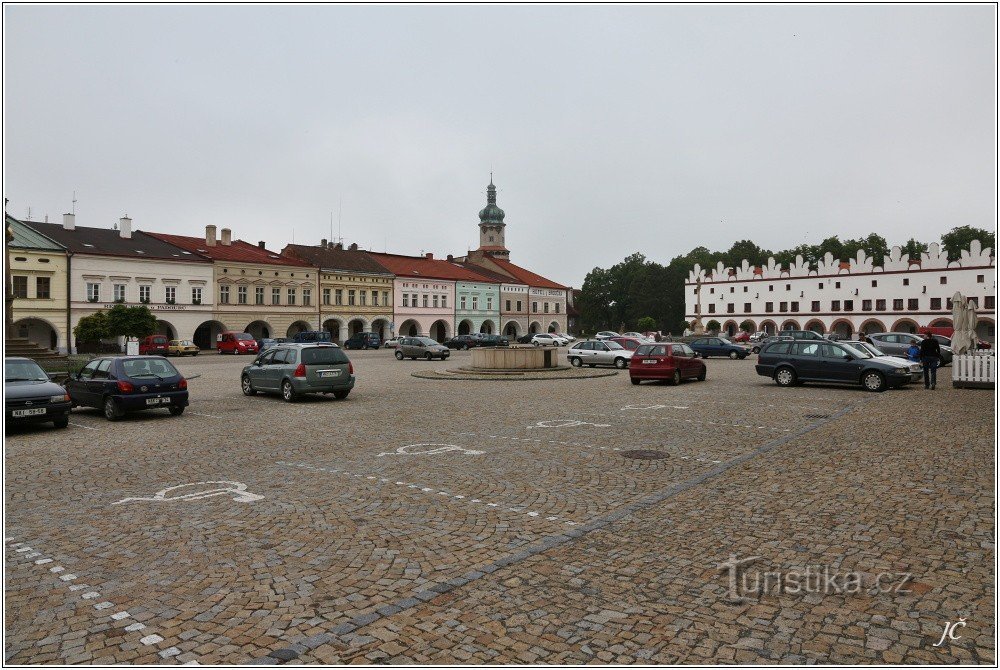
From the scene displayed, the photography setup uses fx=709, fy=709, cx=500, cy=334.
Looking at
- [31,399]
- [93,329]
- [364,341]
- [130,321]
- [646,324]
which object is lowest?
[31,399]

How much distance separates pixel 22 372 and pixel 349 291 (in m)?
56.8

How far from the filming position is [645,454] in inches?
428

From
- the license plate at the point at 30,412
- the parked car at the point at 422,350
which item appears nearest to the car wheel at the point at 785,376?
the license plate at the point at 30,412

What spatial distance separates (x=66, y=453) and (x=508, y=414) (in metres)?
8.58

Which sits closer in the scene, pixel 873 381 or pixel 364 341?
pixel 873 381

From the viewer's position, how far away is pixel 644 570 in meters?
5.69

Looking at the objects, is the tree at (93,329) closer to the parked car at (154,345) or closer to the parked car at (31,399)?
the parked car at (154,345)

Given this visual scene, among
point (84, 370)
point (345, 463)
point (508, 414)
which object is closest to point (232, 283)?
point (84, 370)

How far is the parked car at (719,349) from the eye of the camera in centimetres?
4297

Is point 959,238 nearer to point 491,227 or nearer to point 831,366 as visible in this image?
point 491,227

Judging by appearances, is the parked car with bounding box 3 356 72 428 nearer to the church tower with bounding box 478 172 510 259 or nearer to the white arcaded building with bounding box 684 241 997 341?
the white arcaded building with bounding box 684 241 997 341

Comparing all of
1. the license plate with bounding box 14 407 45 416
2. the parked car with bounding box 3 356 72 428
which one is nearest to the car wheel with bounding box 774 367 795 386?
the parked car with bounding box 3 356 72 428

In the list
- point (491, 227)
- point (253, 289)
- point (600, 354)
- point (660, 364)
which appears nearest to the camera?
point (660, 364)

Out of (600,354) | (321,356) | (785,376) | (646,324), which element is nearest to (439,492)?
(321,356)
